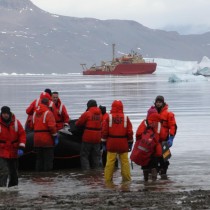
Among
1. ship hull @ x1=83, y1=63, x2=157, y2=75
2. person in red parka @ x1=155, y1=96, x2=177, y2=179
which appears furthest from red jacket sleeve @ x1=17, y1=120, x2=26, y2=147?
ship hull @ x1=83, y1=63, x2=157, y2=75

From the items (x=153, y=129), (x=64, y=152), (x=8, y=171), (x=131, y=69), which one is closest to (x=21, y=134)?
(x=8, y=171)

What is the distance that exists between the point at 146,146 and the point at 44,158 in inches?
107

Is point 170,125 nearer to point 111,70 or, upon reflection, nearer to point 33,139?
point 33,139

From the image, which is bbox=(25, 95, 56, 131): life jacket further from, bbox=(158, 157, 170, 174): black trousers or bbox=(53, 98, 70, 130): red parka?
bbox=(158, 157, 170, 174): black trousers

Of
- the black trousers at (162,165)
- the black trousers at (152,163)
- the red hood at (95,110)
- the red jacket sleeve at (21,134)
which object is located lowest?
the black trousers at (162,165)

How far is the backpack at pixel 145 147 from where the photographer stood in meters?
10.6

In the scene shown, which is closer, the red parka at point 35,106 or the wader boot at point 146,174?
the wader boot at point 146,174

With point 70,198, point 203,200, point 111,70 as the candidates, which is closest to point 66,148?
point 70,198

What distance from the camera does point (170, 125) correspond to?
11180mm

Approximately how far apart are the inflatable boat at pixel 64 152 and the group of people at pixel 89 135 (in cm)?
30

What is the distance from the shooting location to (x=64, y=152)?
13.2 meters

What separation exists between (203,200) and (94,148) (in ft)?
15.1

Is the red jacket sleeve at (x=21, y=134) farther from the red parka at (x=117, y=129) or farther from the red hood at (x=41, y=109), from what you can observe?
the red hood at (x=41, y=109)

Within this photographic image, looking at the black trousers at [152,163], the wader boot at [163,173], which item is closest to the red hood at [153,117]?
the black trousers at [152,163]
